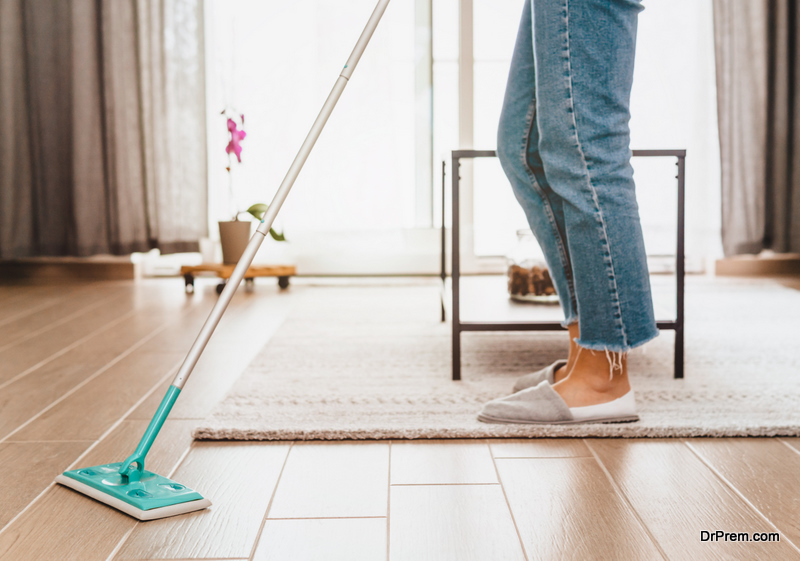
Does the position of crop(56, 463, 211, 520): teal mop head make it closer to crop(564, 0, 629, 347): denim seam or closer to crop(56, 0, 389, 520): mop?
crop(56, 0, 389, 520): mop

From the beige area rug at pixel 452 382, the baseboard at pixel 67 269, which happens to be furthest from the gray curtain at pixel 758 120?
the baseboard at pixel 67 269

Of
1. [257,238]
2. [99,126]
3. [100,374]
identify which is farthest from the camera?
[99,126]

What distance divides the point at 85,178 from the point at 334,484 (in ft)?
8.01

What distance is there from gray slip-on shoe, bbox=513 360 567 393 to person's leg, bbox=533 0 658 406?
0.60ft

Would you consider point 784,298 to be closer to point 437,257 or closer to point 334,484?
point 437,257

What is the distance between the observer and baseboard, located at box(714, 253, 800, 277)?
301 cm

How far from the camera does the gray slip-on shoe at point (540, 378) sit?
3.87 feet

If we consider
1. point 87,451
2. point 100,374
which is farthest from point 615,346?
point 100,374

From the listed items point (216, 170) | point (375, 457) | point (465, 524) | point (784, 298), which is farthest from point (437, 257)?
point (465, 524)

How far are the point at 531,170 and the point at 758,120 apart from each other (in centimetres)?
228

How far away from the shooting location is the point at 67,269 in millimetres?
3004

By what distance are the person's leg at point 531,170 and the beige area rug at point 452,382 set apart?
234 mm

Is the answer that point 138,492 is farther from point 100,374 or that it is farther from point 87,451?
point 100,374

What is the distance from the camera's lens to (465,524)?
76 cm
